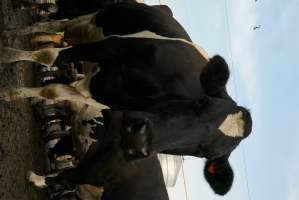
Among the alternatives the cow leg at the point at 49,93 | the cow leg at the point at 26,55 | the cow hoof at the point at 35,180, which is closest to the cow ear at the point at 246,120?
the cow leg at the point at 49,93

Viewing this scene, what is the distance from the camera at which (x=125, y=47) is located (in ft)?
19.1

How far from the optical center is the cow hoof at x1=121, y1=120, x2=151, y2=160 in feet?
12.4

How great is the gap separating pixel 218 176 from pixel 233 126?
23.5 inches

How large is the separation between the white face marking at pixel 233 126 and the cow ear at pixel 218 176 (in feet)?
1.18

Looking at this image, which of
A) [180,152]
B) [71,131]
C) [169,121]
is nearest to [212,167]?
[180,152]

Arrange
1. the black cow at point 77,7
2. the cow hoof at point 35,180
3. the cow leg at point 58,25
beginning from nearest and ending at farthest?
1. the cow hoof at point 35,180
2. the cow leg at point 58,25
3. the black cow at point 77,7

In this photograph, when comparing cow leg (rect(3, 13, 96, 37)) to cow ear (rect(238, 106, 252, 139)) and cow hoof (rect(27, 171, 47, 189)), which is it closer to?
cow hoof (rect(27, 171, 47, 189))

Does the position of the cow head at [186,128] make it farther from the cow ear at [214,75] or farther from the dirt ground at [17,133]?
the dirt ground at [17,133]

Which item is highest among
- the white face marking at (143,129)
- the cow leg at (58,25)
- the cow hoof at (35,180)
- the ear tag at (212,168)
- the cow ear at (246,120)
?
the white face marking at (143,129)

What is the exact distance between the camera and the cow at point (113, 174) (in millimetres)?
5746

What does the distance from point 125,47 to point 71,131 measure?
2.16 meters

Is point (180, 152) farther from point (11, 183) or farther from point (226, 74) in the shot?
point (11, 183)

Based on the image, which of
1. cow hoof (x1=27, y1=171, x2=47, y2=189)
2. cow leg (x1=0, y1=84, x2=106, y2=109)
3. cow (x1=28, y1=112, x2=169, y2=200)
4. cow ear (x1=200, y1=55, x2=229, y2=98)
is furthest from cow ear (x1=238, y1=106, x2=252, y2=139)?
cow hoof (x1=27, y1=171, x2=47, y2=189)

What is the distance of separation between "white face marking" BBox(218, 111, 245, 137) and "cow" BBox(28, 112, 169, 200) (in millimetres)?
980
